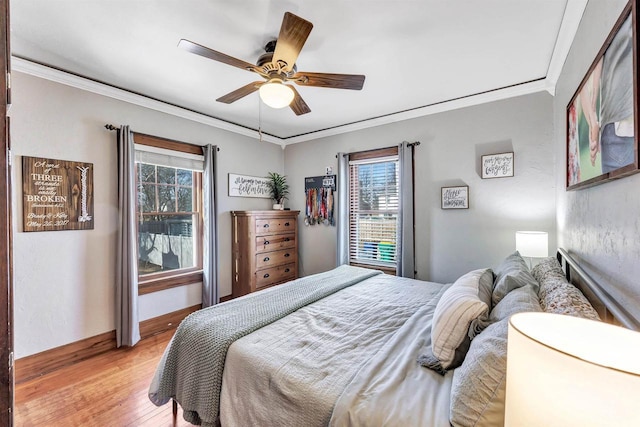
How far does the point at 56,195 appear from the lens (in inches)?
96.6

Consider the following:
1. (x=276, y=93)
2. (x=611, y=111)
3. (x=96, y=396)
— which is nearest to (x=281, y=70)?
(x=276, y=93)

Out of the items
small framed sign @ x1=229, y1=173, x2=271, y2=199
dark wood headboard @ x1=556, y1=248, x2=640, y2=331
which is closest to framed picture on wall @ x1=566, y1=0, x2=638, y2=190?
dark wood headboard @ x1=556, y1=248, x2=640, y2=331

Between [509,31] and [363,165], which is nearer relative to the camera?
[509,31]

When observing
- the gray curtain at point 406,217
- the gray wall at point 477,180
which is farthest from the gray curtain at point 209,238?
the gray curtain at point 406,217

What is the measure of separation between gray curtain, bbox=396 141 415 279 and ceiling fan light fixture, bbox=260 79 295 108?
195 cm

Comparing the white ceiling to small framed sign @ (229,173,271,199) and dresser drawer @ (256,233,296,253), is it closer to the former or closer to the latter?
small framed sign @ (229,173,271,199)

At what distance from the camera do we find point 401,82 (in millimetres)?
2705

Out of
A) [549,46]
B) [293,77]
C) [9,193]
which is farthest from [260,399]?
[549,46]

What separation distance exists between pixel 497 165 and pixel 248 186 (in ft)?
10.4

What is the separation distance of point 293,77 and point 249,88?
39 cm

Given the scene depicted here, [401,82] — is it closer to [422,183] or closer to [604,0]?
[422,183]

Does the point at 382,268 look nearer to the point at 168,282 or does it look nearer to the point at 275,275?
the point at 275,275

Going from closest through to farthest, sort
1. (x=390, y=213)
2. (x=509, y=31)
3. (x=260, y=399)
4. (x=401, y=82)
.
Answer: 1. (x=260, y=399)
2. (x=509, y=31)
3. (x=401, y=82)
4. (x=390, y=213)

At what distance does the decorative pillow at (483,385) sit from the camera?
85 cm
